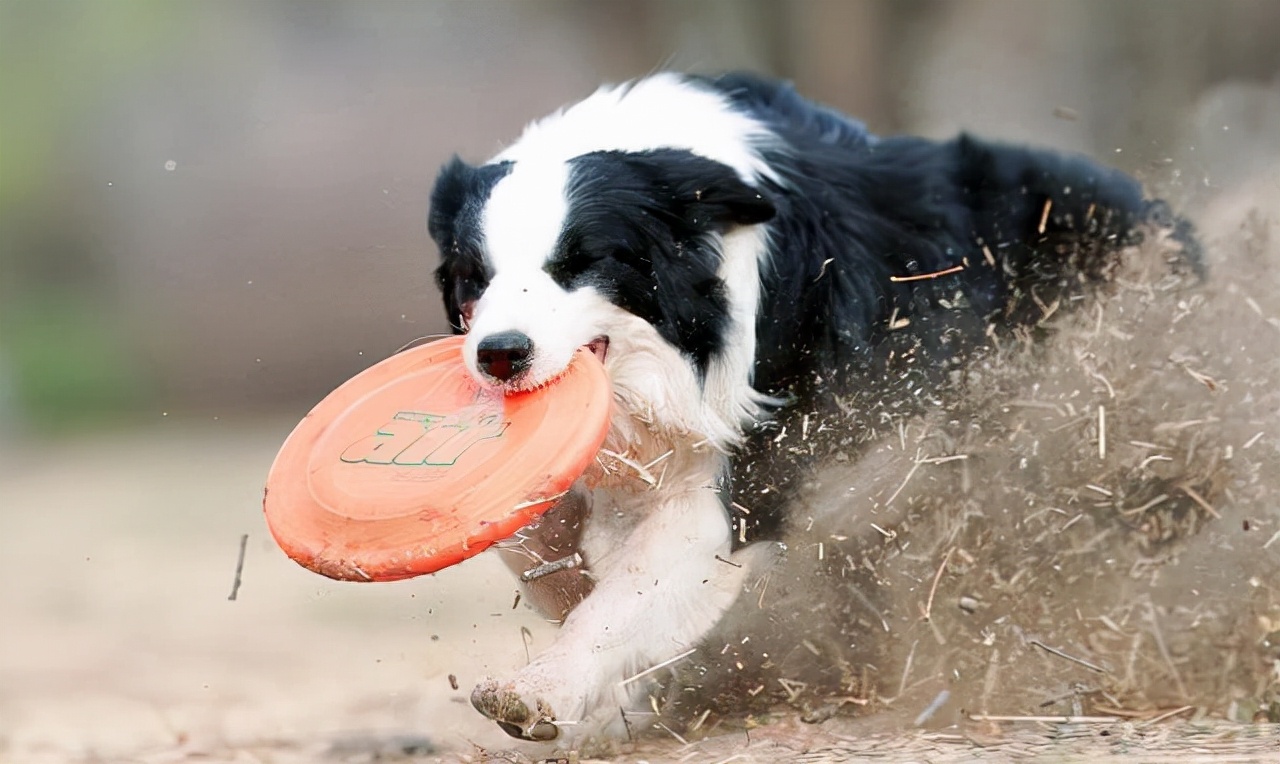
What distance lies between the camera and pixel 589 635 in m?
3.33

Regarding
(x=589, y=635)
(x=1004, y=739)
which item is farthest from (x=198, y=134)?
(x=1004, y=739)

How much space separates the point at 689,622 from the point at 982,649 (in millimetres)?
902

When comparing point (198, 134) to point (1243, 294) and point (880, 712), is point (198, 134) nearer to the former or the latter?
point (880, 712)

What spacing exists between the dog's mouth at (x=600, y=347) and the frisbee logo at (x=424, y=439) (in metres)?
0.36

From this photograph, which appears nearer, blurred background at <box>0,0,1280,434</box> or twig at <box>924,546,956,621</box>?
twig at <box>924,546,956,621</box>

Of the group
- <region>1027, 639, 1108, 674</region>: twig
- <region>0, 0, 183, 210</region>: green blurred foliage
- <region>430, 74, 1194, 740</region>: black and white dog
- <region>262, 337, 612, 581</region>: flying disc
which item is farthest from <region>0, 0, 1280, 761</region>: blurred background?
<region>1027, 639, 1108, 674</region>: twig

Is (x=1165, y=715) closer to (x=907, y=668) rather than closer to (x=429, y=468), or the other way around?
(x=907, y=668)

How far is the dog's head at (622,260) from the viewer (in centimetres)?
335

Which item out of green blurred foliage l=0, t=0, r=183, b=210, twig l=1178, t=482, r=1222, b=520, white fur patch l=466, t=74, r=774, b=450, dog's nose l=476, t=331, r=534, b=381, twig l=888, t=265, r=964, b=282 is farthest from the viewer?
green blurred foliage l=0, t=0, r=183, b=210

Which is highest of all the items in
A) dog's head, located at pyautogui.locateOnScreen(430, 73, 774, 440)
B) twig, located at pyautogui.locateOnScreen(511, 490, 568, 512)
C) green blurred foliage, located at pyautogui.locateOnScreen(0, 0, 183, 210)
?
green blurred foliage, located at pyautogui.locateOnScreen(0, 0, 183, 210)

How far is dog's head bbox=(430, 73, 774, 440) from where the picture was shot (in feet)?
11.0

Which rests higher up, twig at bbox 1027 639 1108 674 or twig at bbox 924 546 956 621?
twig at bbox 924 546 956 621

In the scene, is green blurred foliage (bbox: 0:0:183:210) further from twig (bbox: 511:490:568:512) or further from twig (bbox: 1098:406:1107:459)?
twig (bbox: 1098:406:1107:459)

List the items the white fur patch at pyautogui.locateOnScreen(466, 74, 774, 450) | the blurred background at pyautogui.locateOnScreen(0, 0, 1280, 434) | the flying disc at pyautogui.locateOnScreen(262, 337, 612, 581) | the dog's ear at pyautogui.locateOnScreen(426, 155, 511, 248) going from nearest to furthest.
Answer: the flying disc at pyautogui.locateOnScreen(262, 337, 612, 581) → the white fur patch at pyautogui.locateOnScreen(466, 74, 774, 450) → the dog's ear at pyautogui.locateOnScreen(426, 155, 511, 248) → the blurred background at pyautogui.locateOnScreen(0, 0, 1280, 434)
